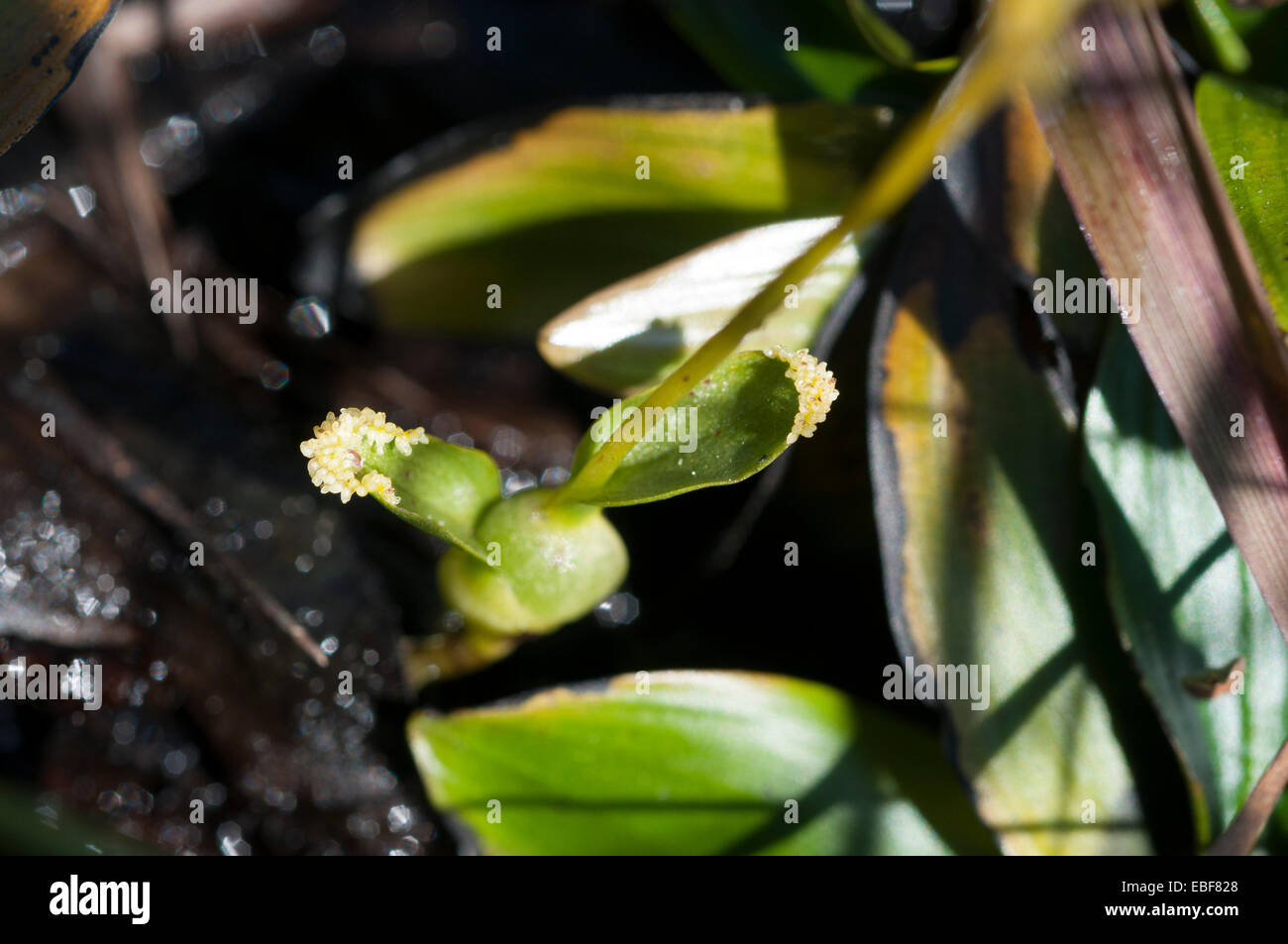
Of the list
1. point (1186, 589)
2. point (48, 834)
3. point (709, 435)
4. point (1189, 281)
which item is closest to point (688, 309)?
point (709, 435)

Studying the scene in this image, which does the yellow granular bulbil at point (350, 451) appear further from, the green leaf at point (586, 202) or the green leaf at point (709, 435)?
the green leaf at point (586, 202)

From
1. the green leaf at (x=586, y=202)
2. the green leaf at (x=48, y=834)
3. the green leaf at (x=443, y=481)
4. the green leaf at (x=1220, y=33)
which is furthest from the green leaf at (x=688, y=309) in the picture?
the green leaf at (x=48, y=834)

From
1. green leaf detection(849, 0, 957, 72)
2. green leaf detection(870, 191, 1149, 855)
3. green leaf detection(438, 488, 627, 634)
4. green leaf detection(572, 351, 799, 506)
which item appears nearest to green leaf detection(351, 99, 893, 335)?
green leaf detection(849, 0, 957, 72)

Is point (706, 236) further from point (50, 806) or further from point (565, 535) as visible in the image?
point (50, 806)

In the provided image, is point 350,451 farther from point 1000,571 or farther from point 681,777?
point 1000,571

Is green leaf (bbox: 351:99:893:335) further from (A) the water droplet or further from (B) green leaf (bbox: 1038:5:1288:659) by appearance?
(B) green leaf (bbox: 1038:5:1288:659)

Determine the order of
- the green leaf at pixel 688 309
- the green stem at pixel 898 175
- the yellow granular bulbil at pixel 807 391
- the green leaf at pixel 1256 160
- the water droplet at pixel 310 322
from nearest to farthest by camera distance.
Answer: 1. the green stem at pixel 898 175
2. the yellow granular bulbil at pixel 807 391
3. the green leaf at pixel 1256 160
4. the green leaf at pixel 688 309
5. the water droplet at pixel 310 322
